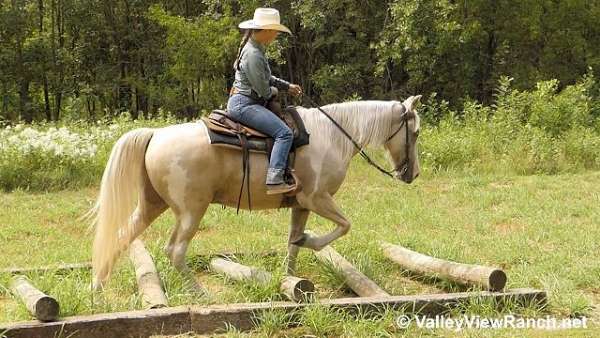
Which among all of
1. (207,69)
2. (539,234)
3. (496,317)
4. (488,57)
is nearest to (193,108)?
(207,69)

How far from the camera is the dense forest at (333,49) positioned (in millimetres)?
21297

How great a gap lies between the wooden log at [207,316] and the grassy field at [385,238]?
4.5 inches

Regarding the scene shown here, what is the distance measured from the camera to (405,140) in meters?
6.33

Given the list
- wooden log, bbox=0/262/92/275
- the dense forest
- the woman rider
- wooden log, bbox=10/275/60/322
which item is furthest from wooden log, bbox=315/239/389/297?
the dense forest

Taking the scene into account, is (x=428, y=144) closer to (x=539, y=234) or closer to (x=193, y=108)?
(x=539, y=234)

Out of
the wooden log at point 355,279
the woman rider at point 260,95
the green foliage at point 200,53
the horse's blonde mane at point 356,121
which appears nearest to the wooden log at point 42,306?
the woman rider at point 260,95

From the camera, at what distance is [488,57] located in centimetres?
2348

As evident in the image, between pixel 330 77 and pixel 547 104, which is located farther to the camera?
pixel 330 77

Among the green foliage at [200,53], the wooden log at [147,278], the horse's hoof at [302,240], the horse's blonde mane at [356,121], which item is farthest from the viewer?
the green foliage at [200,53]

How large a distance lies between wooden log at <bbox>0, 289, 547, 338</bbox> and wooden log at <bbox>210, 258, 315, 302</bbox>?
149mm

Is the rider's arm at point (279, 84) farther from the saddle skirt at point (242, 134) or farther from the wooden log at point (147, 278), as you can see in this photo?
the wooden log at point (147, 278)

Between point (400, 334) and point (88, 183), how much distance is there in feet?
28.0

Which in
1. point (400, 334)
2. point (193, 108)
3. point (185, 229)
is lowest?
point (193, 108)

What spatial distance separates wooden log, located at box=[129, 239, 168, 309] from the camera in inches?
202
